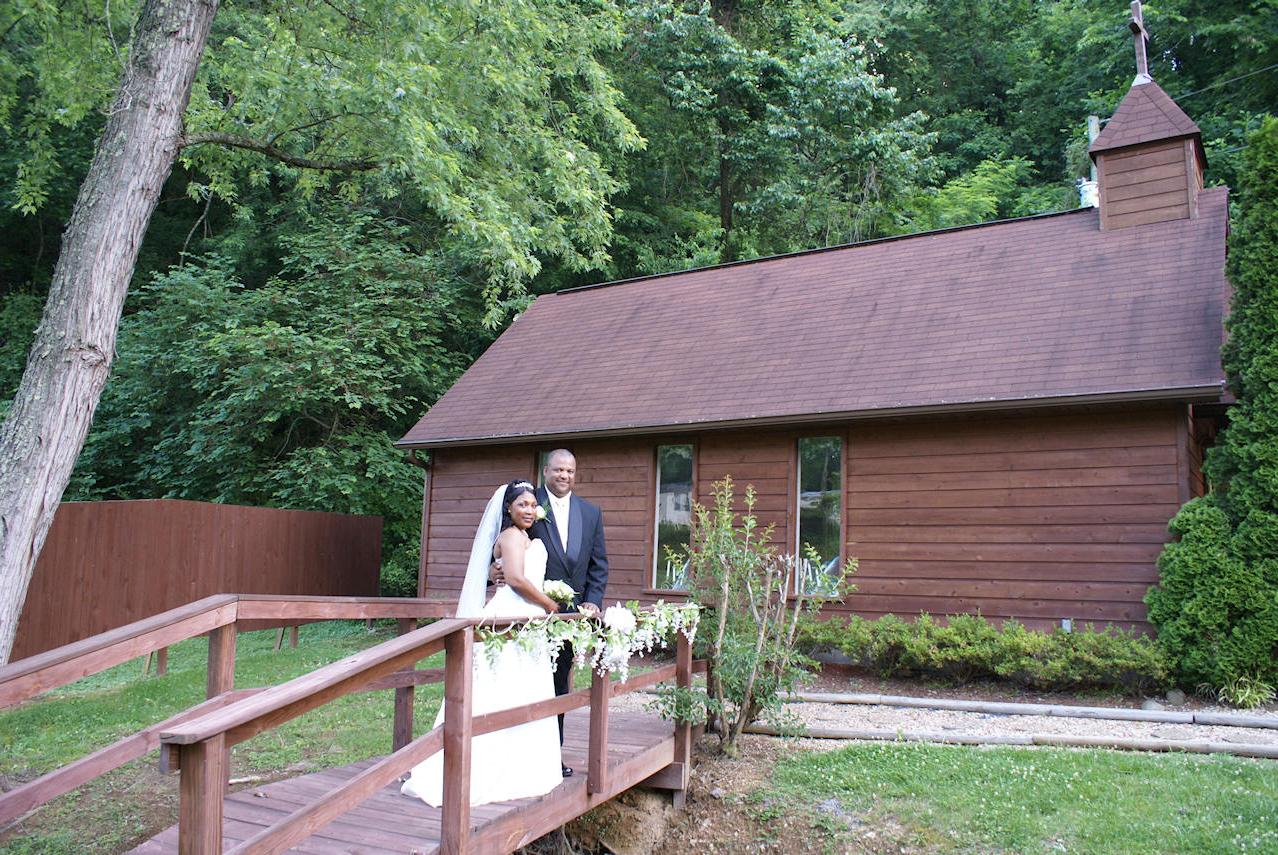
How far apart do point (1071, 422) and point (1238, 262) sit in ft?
6.90

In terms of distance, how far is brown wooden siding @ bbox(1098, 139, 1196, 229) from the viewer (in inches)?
493

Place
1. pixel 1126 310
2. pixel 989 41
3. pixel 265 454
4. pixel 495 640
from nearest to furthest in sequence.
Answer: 1. pixel 495 640
2. pixel 1126 310
3. pixel 265 454
4. pixel 989 41

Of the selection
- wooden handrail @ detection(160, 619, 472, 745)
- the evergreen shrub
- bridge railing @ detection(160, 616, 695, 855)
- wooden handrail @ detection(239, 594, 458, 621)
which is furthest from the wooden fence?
wooden handrail @ detection(160, 619, 472, 745)

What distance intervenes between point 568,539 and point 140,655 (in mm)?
2336

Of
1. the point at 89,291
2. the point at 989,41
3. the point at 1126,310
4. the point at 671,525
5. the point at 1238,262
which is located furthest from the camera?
the point at 989,41

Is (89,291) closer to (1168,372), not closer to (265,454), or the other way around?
(1168,372)

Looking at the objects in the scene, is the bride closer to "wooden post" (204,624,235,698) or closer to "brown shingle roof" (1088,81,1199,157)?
"wooden post" (204,624,235,698)

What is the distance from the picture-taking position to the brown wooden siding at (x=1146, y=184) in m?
12.5

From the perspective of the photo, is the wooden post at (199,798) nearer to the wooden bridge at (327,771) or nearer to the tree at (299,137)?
the wooden bridge at (327,771)

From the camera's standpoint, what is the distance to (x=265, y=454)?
68.0 ft

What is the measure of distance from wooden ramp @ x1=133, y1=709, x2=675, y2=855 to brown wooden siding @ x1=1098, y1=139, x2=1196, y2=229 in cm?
1001

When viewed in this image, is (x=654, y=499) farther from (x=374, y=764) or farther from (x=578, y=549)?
(x=374, y=764)

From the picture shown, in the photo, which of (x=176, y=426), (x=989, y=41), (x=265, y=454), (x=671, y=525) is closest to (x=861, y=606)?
(x=671, y=525)

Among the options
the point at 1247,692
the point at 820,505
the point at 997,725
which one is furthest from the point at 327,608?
the point at 1247,692
